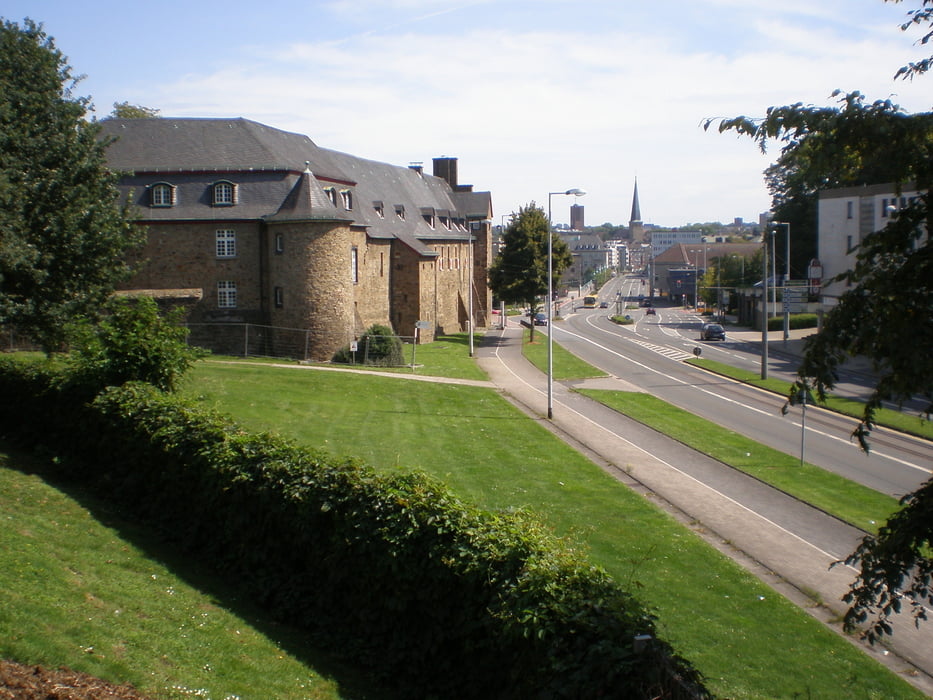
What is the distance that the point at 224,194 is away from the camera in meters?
42.9

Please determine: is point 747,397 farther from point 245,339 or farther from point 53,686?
point 53,686

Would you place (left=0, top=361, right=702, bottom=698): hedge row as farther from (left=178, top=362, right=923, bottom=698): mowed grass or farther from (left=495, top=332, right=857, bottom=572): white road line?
(left=495, top=332, right=857, bottom=572): white road line

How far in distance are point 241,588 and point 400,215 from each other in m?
53.1

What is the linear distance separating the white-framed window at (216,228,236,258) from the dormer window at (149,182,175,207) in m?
2.87

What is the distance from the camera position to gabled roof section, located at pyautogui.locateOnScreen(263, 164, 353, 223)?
40.8 meters

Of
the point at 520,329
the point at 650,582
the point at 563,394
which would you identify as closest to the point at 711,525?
the point at 650,582

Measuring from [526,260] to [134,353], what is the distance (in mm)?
49377

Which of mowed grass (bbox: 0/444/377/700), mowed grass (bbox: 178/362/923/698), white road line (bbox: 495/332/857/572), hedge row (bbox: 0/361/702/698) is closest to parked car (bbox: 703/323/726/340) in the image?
white road line (bbox: 495/332/857/572)

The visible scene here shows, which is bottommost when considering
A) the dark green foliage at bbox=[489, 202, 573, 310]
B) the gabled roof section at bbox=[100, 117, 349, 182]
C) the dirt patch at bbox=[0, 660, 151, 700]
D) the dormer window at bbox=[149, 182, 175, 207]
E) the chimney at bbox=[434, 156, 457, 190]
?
the dirt patch at bbox=[0, 660, 151, 700]

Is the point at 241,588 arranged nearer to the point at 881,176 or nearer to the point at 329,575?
the point at 329,575

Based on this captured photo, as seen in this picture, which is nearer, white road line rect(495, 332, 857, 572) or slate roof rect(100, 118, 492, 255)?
white road line rect(495, 332, 857, 572)

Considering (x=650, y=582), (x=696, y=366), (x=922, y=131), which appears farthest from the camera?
(x=696, y=366)

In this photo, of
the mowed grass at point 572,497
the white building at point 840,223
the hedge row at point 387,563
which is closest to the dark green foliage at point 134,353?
the mowed grass at point 572,497

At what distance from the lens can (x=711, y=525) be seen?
18.4 meters
